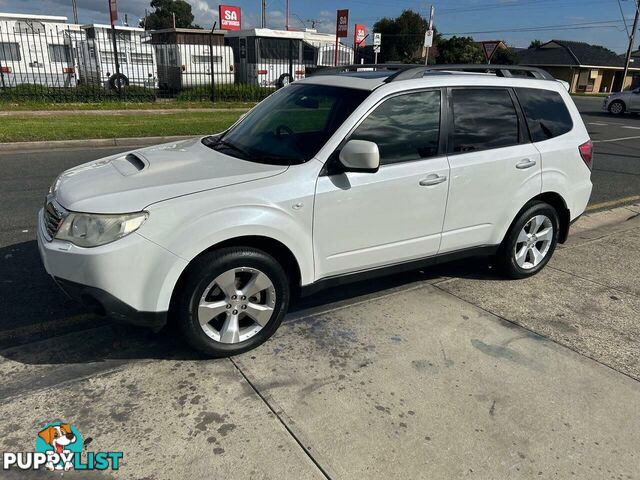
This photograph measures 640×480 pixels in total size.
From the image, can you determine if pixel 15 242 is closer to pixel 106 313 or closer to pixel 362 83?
pixel 106 313

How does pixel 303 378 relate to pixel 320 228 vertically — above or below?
below

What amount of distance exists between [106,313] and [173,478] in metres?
1.03

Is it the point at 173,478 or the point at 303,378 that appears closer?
the point at 173,478

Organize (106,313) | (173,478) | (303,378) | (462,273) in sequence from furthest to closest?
(462,273)
(303,378)
(106,313)
(173,478)

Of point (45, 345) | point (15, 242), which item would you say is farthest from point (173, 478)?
point (15, 242)

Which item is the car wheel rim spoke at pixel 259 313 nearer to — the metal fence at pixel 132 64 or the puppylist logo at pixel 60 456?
the puppylist logo at pixel 60 456

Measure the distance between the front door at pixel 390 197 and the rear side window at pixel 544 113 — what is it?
3.44ft

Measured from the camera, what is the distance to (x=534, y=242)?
458 cm

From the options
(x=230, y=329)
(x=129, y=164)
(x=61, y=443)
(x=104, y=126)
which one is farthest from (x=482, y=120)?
(x=104, y=126)

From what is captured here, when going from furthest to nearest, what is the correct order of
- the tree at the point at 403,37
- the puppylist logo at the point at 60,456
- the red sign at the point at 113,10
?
the tree at the point at 403,37, the red sign at the point at 113,10, the puppylist logo at the point at 60,456

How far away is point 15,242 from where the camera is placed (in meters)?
5.02

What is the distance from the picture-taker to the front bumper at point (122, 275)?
2760 millimetres

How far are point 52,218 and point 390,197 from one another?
7.09 feet

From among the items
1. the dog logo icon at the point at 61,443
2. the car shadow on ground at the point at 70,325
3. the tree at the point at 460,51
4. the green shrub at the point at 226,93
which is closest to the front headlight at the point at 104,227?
the car shadow on ground at the point at 70,325
